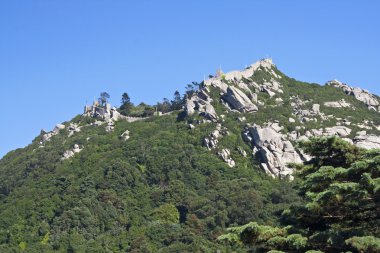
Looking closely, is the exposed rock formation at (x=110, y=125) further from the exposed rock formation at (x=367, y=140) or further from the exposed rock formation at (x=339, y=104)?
the exposed rock formation at (x=367, y=140)

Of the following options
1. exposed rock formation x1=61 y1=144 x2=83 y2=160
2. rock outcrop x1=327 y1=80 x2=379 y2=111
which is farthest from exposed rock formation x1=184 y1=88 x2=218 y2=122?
rock outcrop x1=327 y1=80 x2=379 y2=111

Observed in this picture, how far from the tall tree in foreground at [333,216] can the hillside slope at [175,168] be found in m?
52.1

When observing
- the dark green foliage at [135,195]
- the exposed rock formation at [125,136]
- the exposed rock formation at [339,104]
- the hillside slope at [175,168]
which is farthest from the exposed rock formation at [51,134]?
the exposed rock formation at [339,104]

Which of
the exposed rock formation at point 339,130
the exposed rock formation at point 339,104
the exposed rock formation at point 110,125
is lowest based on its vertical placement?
the exposed rock formation at point 339,130

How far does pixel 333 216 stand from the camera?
615 inches

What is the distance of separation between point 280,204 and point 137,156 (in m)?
27.1

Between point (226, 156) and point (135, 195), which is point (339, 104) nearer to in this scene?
point (226, 156)

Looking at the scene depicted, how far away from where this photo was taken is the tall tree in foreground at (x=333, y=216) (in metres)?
13.7

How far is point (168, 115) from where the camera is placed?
11306 centimetres

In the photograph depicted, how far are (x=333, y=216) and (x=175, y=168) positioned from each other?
75764mm

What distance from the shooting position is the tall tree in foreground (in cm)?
1366

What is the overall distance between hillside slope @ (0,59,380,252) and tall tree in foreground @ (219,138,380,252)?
52.1 metres

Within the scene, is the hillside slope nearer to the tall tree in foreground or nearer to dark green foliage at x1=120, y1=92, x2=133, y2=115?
dark green foliage at x1=120, y1=92, x2=133, y2=115

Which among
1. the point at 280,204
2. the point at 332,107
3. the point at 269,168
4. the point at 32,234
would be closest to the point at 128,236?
the point at 32,234
